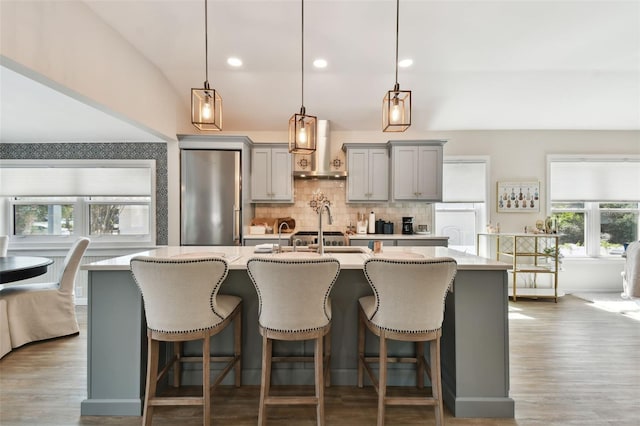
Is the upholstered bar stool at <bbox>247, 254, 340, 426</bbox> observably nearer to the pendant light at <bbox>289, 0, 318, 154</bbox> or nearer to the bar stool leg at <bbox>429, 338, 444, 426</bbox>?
the bar stool leg at <bbox>429, 338, 444, 426</bbox>

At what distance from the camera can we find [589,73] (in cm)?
387

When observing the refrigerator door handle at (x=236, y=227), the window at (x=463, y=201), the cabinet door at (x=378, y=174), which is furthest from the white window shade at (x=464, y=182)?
the refrigerator door handle at (x=236, y=227)

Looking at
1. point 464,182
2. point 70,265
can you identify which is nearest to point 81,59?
point 70,265

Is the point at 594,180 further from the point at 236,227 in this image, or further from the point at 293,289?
the point at 293,289

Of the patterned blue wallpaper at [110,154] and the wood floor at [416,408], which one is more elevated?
the patterned blue wallpaper at [110,154]

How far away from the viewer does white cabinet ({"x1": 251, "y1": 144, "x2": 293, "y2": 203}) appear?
471cm

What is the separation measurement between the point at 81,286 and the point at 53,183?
1.55m

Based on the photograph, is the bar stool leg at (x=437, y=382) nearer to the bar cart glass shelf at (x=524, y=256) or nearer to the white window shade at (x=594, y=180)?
the bar cart glass shelf at (x=524, y=256)

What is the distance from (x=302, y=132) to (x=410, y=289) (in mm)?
1294

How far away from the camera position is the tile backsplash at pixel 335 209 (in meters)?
5.06

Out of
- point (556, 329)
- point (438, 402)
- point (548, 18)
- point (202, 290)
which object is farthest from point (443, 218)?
point (202, 290)

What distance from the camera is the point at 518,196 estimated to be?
5051 millimetres

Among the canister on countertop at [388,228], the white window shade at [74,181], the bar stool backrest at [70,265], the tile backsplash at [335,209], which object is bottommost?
the bar stool backrest at [70,265]

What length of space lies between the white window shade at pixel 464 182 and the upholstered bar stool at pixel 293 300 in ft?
13.0
